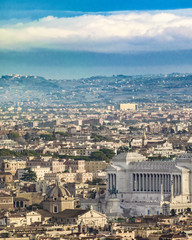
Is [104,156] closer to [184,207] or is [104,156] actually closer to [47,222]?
[184,207]

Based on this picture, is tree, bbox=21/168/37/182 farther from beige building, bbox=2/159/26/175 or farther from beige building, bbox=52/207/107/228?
beige building, bbox=52/207/107/228

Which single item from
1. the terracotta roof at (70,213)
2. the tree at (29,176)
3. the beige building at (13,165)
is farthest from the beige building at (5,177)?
the terracotta roof at (70,213)

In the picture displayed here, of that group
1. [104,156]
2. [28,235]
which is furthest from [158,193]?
[104,156]

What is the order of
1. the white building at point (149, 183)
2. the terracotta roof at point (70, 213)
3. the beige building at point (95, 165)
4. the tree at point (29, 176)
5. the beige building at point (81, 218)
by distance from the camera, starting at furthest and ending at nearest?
the beige building at point (95, 165)
the tree at point (29, 176)
the white building at point (149, 183)
the terracotta roof at point (70, 213)
the beige building at point (81, 218)

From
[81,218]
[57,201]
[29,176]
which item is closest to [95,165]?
[29,176]

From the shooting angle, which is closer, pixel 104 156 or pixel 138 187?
pixel 138 187

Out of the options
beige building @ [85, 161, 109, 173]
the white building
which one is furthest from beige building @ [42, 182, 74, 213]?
beige building @ [85, 161, 109, 173]

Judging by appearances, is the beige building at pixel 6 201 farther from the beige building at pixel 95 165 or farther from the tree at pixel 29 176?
the beige building at pixel 95 165

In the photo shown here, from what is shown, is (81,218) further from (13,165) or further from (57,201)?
(13,165)
